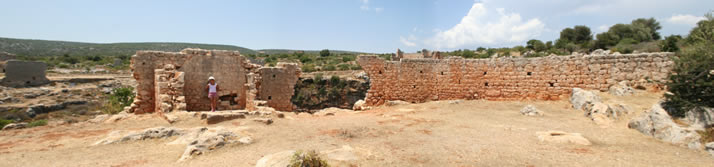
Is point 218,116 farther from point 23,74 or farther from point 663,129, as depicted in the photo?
point 23,74

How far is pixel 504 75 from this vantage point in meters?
11.1

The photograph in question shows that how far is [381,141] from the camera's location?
18.2 ft

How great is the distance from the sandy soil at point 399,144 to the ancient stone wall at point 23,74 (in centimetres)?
2499

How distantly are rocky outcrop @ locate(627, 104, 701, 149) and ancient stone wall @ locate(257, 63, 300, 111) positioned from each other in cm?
973

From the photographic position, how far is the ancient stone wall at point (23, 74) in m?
23.5

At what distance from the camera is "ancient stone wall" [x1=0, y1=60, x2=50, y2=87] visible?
77.1ft

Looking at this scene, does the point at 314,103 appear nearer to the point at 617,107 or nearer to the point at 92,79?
the point at 92,79

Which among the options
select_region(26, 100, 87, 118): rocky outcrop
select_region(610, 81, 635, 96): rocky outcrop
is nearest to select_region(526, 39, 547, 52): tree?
select_region(610, 81, 635, 96): rocky outcrop

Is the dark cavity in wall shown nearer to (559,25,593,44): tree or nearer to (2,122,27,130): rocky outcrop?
(559,25,593,44): tree

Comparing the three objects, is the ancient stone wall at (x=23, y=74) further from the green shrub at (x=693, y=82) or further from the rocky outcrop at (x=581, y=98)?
the green shrub at (x=693, y=82)

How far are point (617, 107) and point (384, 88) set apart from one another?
6.88 metres

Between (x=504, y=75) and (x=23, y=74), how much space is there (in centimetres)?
3234

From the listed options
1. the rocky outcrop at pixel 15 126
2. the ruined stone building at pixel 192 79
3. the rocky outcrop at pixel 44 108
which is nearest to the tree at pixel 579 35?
the ruined stone building at pixel 192 79

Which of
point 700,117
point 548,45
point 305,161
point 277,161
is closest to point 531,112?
point 700,117
